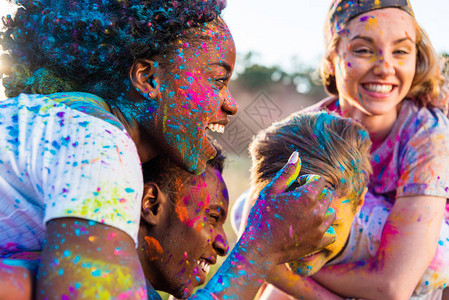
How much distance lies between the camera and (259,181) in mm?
2291

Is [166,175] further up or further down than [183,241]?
further up

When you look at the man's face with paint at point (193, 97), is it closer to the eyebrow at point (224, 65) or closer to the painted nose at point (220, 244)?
the eyebrow at point (224, 65)

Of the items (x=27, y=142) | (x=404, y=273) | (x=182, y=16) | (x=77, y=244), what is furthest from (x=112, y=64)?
(x=404, y=273)

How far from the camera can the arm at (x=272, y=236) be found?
1533 mm

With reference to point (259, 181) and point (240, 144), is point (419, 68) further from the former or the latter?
point (259, 181)

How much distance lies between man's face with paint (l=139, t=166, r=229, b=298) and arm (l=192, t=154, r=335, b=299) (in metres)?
0.47

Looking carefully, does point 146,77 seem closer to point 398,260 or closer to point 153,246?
point 153,246

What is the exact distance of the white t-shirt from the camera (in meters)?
1.28

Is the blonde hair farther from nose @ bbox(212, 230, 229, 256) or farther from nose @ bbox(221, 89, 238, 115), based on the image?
nose @ bbox(212, 230, 229, 256)

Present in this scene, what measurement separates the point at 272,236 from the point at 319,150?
2.36ft

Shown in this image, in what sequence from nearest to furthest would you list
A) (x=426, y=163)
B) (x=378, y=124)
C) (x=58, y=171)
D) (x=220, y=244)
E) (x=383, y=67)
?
(x=58, y=171) < (x=220, y=244) < (x=426, y=163) < (x=383, y=67) < (x=378, y=124)

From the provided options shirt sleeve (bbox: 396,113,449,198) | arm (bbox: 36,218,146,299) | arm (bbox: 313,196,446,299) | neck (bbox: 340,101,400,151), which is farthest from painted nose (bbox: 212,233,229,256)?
neck (bbox: 340,101,400,151)

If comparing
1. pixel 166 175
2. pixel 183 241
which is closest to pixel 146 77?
pixel 166 175

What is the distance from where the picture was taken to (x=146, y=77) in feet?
6.00
